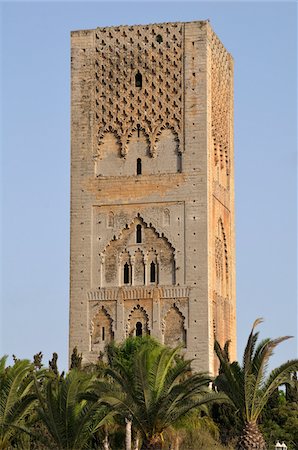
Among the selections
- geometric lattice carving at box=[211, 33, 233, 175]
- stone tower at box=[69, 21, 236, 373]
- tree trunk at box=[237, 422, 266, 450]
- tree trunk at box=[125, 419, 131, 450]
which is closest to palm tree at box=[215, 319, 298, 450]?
tree trunk at box=[237, 422, 266, 450]

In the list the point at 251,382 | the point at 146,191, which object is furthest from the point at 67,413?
the point at 146,191

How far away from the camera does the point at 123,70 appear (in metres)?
46.8

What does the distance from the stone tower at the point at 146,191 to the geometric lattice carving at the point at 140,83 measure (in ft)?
0.10

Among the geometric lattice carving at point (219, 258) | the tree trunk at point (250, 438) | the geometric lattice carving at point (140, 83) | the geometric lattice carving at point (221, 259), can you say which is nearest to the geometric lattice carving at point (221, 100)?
the geometric lattice carving at point (140, 83)

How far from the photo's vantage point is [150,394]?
90.0ft

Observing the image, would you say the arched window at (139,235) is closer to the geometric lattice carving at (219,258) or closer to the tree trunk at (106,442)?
the geometric lattice carving at (219,258)

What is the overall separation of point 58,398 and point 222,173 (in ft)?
70.6

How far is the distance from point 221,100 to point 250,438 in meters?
21.8

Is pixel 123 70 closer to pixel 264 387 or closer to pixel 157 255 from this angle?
pixel 157 255

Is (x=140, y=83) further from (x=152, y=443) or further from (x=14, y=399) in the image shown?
(x=152, y=443)

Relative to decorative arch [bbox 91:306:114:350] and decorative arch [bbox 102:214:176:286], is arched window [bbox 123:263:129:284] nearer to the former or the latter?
decorative arch [bbox 102:214:176:286]

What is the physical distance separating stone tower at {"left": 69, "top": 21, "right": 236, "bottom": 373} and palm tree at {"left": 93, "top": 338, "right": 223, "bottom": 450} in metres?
16.4

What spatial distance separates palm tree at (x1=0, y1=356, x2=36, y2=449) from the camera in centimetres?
2902

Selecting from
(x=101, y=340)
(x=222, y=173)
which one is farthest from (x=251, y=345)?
(x=222, y=173)
